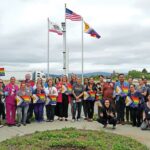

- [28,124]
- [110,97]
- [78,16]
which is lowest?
[28,124]

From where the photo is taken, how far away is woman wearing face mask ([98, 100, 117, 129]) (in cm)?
1322

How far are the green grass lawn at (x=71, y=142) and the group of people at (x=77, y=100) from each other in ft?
9.24

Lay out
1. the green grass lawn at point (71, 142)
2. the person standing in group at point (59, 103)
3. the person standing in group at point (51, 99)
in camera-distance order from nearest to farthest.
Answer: the green grass lawn at point (71, 142) → the person standing in group at point (51, 99) → the person standing in group at point (59, 103)

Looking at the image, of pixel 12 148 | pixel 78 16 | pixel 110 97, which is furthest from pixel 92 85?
pixel 78 16

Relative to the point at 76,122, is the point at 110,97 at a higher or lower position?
higher

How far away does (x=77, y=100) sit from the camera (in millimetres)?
15281

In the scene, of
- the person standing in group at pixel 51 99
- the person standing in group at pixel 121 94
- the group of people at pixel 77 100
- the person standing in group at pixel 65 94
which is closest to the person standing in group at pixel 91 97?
the group of people at pixel 77 100

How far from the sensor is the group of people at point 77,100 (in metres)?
13.9

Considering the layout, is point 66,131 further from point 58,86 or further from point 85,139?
point 58,86

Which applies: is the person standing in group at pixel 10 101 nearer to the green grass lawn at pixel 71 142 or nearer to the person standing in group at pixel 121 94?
the green grass lawn at pixel 71 142

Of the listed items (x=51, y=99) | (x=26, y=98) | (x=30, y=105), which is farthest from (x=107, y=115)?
(x=30, y=105)

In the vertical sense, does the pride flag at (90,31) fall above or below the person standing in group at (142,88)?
above

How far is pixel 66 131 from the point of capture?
11.4m

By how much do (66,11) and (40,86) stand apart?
1231 cm
